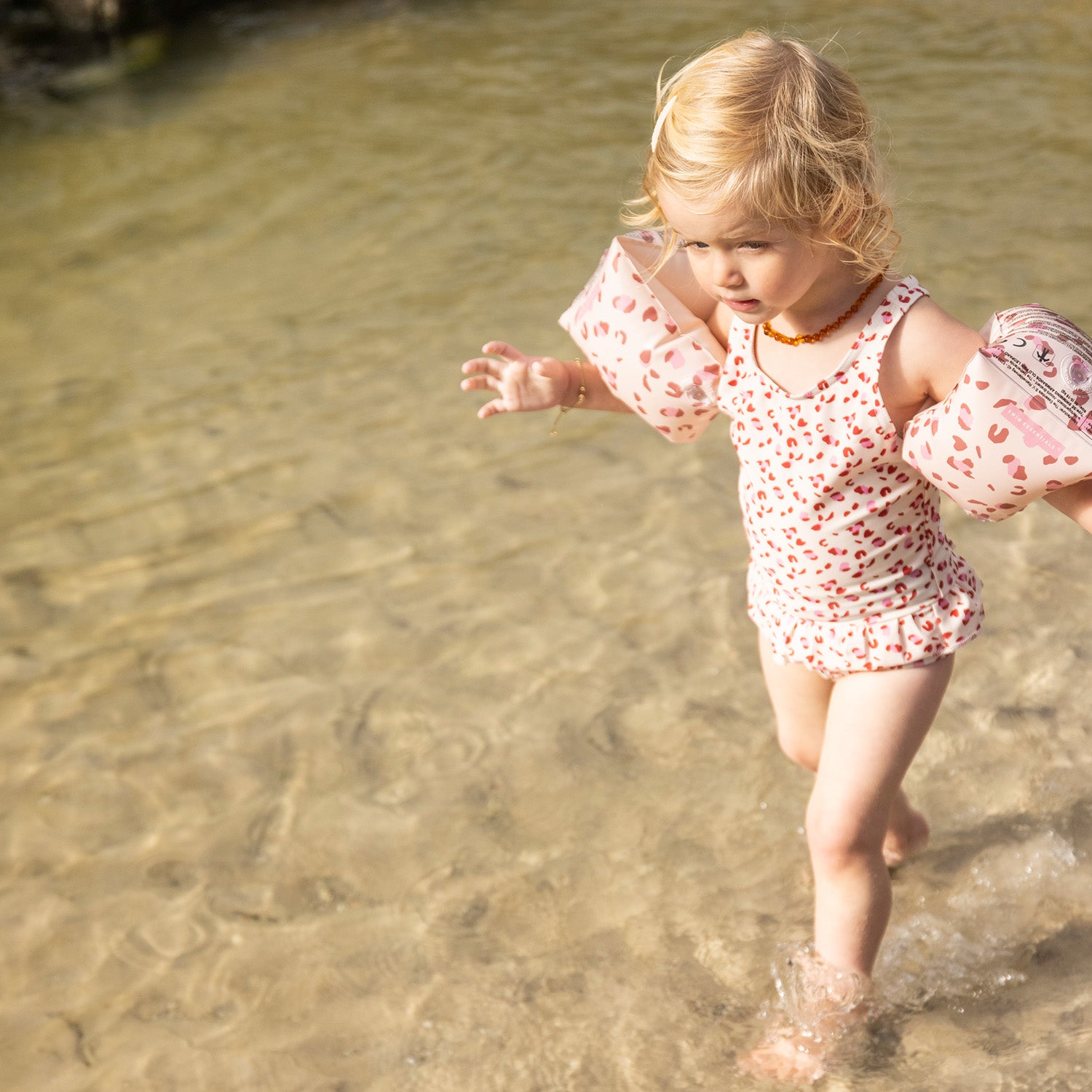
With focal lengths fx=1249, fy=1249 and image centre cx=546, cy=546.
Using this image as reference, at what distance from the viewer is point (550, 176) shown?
20.4 feet

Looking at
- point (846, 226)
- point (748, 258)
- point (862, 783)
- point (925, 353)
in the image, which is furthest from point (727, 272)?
point (862, 783)

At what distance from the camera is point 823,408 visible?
179cm

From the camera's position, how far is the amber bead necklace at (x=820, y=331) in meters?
1.78

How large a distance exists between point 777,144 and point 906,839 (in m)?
1.45

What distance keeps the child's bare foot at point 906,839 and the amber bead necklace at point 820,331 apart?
1.07m

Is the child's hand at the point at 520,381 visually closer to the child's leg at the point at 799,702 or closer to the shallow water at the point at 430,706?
the child's leg at the point at 799,702

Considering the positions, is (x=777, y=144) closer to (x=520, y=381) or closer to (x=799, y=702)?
(x=520, y=381)

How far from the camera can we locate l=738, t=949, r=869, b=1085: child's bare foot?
6.72 ft

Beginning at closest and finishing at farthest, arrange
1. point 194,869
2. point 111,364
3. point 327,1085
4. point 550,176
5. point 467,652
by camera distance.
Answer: point 327,1085 → point 194,869 → point 467,652 → point 111,364 → point 550,176

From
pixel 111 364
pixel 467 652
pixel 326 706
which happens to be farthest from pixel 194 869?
pixel 111 364

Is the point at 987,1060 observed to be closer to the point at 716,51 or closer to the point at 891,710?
the point at 891,710

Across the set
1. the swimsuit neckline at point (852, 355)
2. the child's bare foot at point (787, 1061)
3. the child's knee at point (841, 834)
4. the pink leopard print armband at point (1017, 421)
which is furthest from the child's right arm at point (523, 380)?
the child's bare foot at point (787, 1061)

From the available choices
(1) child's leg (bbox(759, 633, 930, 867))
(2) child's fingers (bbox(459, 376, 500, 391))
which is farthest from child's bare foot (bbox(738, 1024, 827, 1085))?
(2) child's fingers (bbox(459, 376, 500, 391))

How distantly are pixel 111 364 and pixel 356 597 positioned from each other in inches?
78.5
